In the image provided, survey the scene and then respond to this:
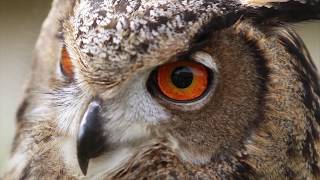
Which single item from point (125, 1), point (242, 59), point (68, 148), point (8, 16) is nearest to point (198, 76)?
point (242, 59)

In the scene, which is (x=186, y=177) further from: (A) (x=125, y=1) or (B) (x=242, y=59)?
(A) (x=125, y=1)

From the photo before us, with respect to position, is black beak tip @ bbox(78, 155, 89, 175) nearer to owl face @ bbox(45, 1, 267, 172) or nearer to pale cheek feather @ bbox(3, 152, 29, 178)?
owl face @ bbox(45, 1, 267, 172)

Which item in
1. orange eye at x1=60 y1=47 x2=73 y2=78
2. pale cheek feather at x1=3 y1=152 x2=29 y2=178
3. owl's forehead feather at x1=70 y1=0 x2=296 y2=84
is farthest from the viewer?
pale cheek feather at x1=3 y1=152 x2=29 y2=178

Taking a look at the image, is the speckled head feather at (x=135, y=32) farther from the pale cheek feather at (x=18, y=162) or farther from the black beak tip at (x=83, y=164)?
the pale cheek feather at (x=18, y=162)

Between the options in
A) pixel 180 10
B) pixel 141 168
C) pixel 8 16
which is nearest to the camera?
pixel 180 10

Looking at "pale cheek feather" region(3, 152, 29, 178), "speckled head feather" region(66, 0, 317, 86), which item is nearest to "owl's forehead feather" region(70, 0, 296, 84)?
"speckled head feather" region(66, 0, 317, 86)

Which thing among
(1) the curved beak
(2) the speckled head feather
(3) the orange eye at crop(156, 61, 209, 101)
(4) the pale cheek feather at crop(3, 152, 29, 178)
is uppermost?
(2) the speckled head feather

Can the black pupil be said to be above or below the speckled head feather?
below

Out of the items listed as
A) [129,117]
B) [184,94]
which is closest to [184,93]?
[184,94]
